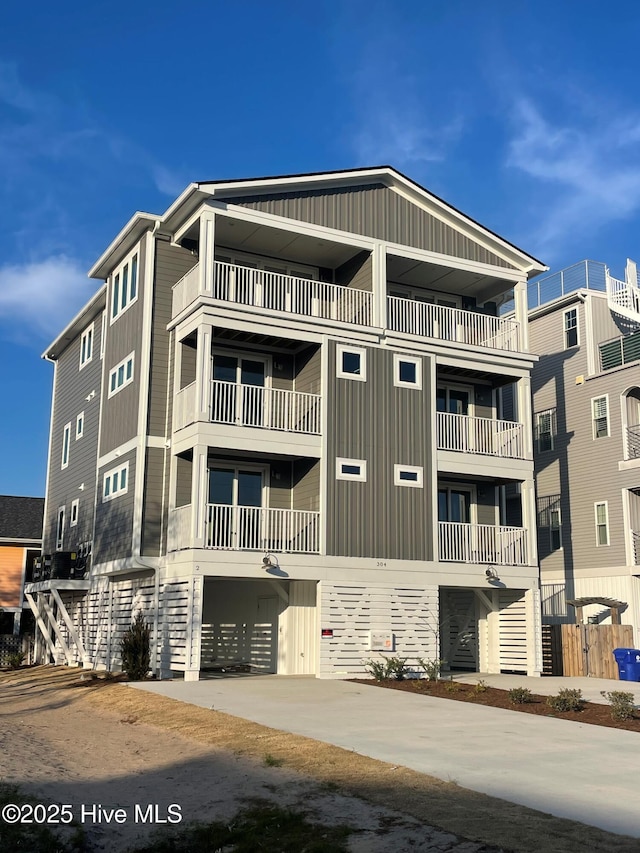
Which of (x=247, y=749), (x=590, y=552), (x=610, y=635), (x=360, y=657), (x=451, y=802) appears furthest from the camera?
(x=590, y=552)

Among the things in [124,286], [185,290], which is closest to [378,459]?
[185,290]

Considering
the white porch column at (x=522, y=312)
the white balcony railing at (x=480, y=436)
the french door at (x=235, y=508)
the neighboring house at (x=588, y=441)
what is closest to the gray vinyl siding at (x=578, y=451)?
the neighboring house at (x=588, y=441)

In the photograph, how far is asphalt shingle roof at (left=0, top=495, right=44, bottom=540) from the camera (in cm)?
3941

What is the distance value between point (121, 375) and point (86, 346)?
586 centimetres

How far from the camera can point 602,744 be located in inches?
503

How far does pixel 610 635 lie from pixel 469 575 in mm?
3986

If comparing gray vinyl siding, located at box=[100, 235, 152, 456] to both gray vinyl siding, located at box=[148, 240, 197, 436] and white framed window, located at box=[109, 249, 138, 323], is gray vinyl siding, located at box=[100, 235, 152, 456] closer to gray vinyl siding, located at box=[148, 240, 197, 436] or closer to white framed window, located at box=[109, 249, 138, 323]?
white framed window, located at box=[109, 249, 138, 323]

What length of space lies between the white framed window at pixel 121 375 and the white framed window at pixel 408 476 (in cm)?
773

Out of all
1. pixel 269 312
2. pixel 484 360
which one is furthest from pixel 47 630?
pixel 484 360

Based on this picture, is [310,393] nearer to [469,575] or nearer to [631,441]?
[469,575]

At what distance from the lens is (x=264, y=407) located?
2333 cm

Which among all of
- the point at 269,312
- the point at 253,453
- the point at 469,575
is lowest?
the point at 469,575

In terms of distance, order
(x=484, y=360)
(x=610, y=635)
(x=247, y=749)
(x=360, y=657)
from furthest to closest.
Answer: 1. (x=484, y=360)
2. (x=610, y=635)
3. (x=360, y=657)
4. (x=247, y=749)

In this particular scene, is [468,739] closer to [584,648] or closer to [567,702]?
[567,702]
